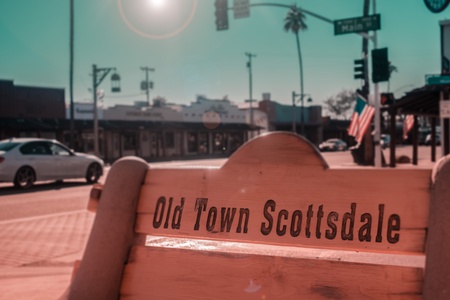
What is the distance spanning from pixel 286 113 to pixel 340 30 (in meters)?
56.8

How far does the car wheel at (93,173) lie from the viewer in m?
19.4

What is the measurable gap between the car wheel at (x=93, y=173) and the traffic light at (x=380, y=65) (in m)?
10.1

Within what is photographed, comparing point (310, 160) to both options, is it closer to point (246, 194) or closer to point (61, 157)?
point (246, 194)

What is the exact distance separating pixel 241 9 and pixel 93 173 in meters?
8.17

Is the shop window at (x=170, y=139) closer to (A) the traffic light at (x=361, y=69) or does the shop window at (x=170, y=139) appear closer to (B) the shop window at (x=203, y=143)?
(B) the shop window at (x=203, y=143)

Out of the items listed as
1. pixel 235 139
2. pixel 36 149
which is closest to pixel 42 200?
pixel 36 149

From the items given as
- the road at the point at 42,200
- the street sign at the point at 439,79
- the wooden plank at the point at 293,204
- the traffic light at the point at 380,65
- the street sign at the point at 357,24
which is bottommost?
the road at the point at 42,200

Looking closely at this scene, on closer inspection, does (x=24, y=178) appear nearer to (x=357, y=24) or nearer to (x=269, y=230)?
(x=357, y=24)

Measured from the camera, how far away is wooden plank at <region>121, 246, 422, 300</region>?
6.50ft

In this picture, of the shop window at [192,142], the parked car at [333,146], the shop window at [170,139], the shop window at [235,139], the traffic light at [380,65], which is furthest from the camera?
the parked car at [333,146]

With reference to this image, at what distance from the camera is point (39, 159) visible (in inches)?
695

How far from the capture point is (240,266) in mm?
2238

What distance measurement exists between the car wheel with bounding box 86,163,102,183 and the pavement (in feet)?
27.8

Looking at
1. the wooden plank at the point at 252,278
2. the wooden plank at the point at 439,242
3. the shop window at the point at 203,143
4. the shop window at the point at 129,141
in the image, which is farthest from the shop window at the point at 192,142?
the wooden plank at the point at 439,242
